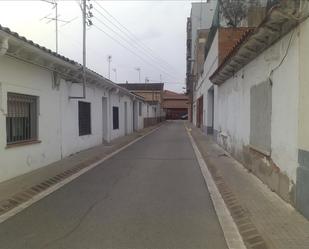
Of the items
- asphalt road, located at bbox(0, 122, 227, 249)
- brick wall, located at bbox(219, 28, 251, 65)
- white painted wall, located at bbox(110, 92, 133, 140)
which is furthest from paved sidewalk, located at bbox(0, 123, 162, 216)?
white painted wall, located at bbox(110, 92, 133, 140)

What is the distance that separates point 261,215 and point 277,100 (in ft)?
8.98

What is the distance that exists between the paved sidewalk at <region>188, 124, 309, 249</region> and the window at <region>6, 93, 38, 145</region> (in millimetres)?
5250

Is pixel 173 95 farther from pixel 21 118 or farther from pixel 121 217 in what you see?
pixel 121 217

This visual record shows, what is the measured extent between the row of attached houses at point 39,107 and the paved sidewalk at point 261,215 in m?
5.05

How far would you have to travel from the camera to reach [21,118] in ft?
43.9

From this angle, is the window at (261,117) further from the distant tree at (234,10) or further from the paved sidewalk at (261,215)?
the distant tree at (234,10)

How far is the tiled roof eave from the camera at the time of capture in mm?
8395

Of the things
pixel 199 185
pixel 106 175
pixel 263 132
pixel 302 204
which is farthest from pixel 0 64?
pixel 302 204

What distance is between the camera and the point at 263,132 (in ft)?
37.6

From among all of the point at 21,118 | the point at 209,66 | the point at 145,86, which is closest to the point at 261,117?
the point at 21,118

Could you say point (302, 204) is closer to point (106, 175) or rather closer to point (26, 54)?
point (106, 175)

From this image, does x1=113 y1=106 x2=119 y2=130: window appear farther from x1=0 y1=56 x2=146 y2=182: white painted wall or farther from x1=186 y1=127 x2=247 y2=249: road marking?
x1=186 y1=127 x2=247 y2=249: road marking

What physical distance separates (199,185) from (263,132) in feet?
6.37

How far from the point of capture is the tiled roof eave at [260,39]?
27.5ft
